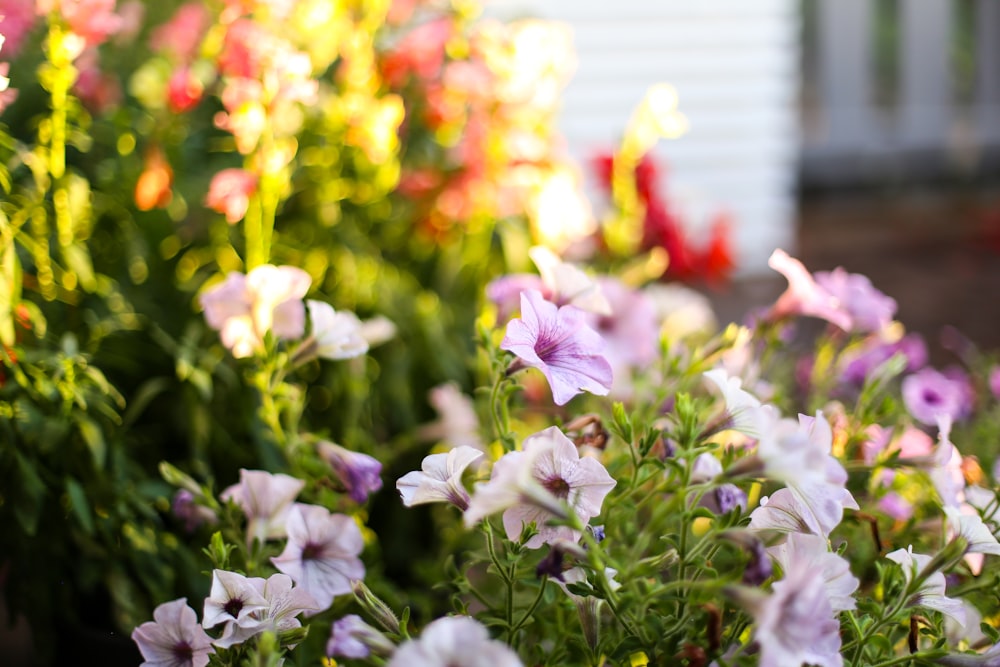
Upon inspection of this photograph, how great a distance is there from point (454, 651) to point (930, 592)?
29 cm

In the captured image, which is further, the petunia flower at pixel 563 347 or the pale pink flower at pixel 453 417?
the pale pink flower at pixel 453 417

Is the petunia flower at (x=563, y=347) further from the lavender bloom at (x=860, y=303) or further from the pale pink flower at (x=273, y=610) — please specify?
the lavender bloom at (x=860, y=303)

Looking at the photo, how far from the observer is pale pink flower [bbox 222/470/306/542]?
0.64m

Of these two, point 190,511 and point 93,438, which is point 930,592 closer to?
point 190,511

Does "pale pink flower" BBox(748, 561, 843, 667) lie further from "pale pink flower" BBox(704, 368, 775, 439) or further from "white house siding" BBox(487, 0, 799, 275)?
"white house siding" BBox(487, 0, 799, 275)

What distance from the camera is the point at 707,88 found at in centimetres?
339

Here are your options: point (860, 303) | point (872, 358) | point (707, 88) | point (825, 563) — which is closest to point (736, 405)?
point (825, 563)

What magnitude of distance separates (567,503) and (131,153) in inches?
29.4

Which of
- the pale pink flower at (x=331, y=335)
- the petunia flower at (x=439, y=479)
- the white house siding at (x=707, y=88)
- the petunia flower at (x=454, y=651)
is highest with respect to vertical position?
the pale pink flower at (x=331, y=335)

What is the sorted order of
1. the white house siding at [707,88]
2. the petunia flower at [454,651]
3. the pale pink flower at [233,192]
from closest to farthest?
1. the petunia flower at [454,651]
2. the pale pink flower at [233,192]
3. the white house siding at [707,88]

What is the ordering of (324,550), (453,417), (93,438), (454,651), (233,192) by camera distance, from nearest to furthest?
(454,651), (324,550), (93,438), (233,192), (453,417)

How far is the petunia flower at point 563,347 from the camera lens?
21.4 inches

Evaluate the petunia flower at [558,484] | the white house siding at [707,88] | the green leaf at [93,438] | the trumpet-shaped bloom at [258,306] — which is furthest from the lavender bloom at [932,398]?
the white house siding at [707,88]

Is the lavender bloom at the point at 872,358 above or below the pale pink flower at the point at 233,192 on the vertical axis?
below
